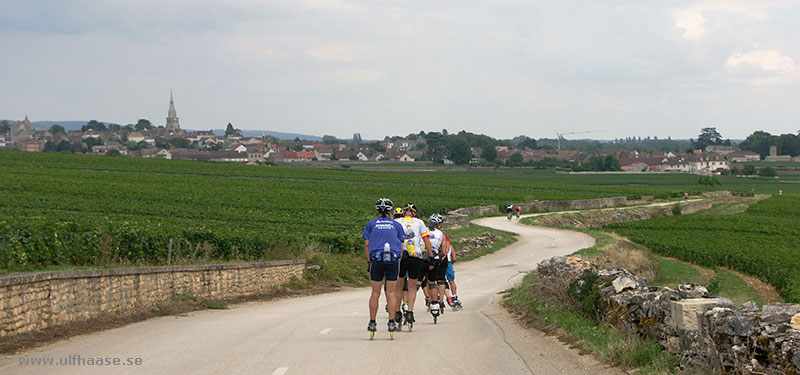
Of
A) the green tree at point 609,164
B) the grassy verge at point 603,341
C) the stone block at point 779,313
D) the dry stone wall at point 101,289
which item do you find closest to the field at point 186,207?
the dry stone wall at point 101,289

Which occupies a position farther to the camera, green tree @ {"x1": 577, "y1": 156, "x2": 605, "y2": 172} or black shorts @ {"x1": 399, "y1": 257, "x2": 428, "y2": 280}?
green tree @ {"x1": 577, "y1": 156, "x2": 605, "y2": 172}

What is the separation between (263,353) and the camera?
11344 mm

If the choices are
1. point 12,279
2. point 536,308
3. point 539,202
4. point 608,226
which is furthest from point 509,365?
point 539,202

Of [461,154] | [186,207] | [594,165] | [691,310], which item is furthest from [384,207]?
[461,154]

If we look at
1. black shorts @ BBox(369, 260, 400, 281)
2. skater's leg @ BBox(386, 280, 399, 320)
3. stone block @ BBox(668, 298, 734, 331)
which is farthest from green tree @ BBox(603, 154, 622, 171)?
stone block @ BBox(668, 298, 734, 331)

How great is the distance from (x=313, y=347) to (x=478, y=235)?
33448 mm

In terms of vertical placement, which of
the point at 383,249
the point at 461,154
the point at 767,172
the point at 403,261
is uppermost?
the point at 383,249

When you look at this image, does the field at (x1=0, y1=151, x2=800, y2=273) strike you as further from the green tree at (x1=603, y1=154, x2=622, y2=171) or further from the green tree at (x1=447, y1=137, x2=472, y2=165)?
the green tree at (x1=447, y1=137, x2=472, y2=165)

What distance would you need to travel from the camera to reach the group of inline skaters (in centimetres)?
1328

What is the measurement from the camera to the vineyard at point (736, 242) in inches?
1309

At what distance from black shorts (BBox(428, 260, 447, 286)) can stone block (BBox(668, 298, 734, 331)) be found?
6.57 m

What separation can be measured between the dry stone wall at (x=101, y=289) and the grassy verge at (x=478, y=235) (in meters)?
19.2

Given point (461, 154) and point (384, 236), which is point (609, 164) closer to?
point (461, 154)

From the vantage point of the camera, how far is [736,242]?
145 feet
